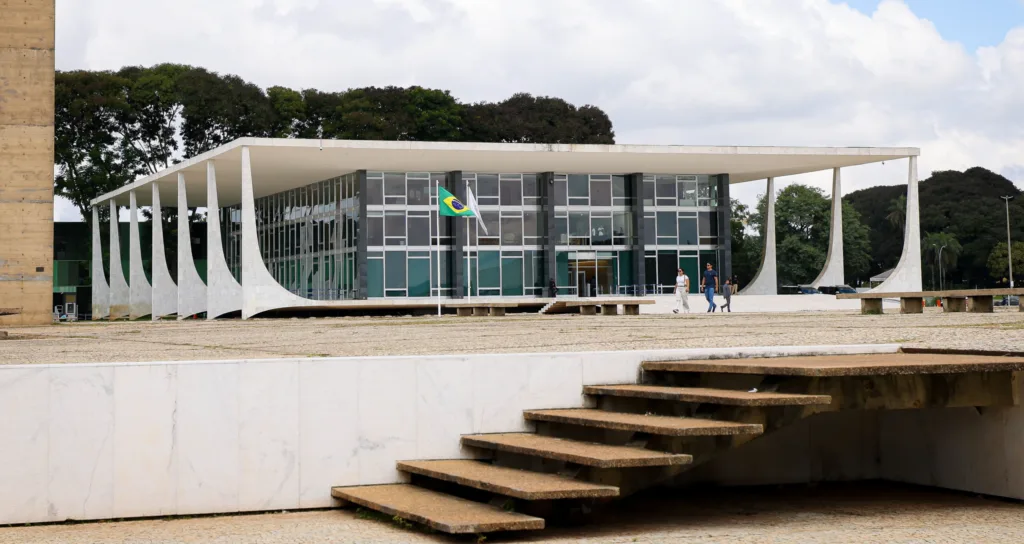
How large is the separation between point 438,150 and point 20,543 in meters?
35.8

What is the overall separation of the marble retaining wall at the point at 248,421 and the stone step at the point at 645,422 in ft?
0.94

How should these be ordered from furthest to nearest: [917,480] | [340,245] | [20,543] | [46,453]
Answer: [340,245], [917,480], [46,453], [20,543]

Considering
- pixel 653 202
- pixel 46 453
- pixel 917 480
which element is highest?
pixel 653 202

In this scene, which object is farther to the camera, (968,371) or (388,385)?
(388,385)

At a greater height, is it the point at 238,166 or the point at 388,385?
the point at 238,166

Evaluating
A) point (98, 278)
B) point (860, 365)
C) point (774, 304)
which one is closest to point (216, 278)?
point (774, 304)

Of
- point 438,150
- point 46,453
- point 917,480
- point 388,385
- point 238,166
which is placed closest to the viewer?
point 46,453

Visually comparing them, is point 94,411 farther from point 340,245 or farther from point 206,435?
point 340,245

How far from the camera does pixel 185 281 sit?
1880 inches

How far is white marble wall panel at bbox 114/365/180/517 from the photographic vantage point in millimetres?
8031

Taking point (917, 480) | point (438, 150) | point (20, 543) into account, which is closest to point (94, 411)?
point (20, 543)

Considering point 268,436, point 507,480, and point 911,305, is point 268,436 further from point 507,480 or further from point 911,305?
point 911,305

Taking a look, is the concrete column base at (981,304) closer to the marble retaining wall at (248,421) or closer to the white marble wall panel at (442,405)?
the marble retaining wall at (248,421)

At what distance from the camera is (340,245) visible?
48.4m
